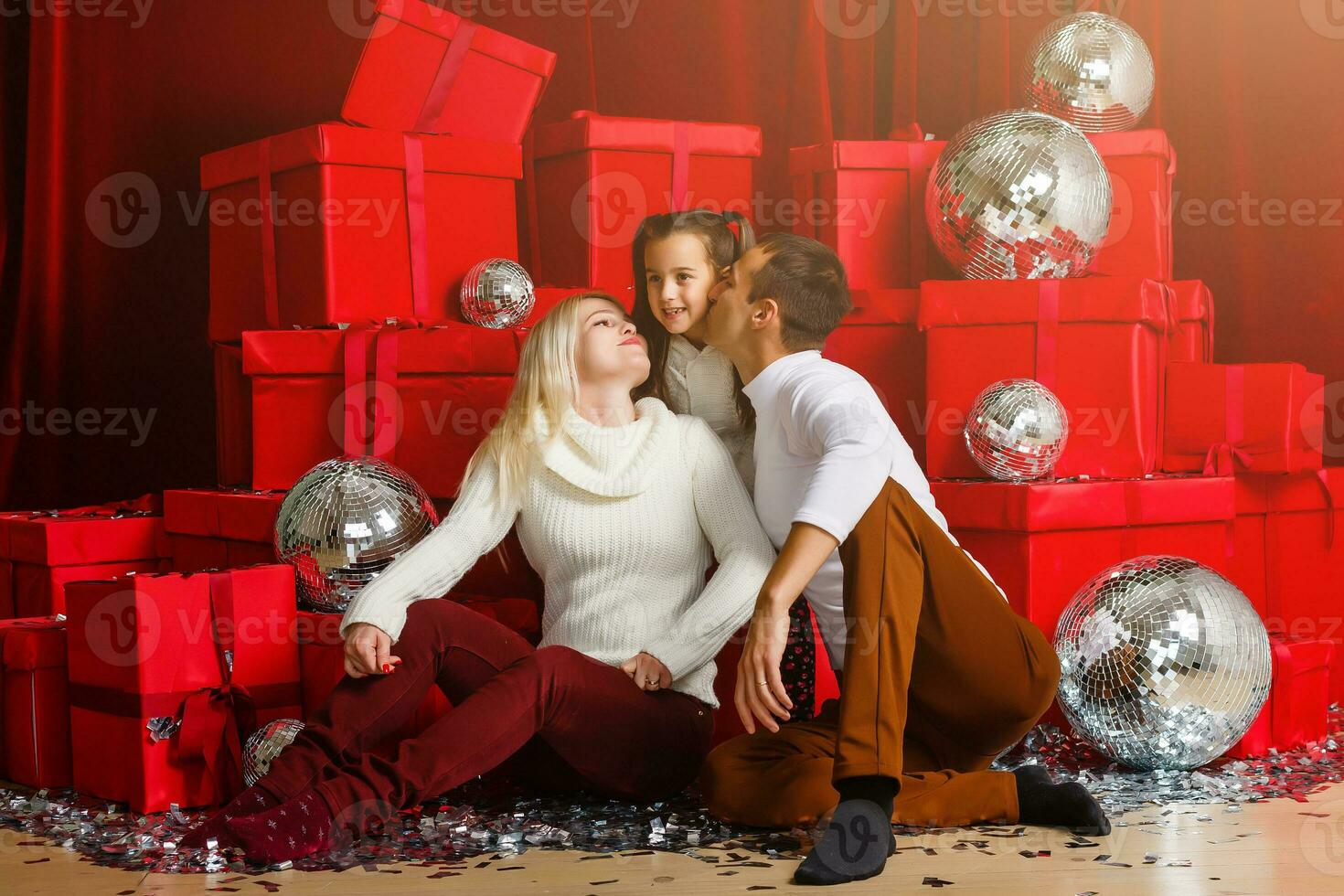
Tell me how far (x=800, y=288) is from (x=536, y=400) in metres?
0.37

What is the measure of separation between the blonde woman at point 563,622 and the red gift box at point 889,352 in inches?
16.6

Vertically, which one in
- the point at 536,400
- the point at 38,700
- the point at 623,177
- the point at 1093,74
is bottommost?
the point at 38,700

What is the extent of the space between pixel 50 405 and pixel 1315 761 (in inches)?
94.8

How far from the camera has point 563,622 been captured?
169cm

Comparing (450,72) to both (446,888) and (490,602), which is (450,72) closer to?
(490,602)

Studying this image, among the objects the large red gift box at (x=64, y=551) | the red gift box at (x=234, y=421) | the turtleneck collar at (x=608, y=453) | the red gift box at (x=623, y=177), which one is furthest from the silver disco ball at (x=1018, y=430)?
the large red gift box at (x=64, y=551)

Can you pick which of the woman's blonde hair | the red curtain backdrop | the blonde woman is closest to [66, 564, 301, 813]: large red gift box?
the blonde woman

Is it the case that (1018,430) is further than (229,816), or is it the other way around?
(1018,430)

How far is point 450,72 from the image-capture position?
2217mm

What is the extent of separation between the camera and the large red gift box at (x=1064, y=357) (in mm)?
1924

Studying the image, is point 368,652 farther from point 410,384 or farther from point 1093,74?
point 1093,74

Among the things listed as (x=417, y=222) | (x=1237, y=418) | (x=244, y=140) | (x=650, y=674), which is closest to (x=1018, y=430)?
(x=1237, y=418)

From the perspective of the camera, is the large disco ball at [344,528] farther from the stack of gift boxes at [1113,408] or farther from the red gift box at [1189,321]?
the red gift box at [1189,321]

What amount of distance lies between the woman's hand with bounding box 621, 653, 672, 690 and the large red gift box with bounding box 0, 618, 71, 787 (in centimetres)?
77
